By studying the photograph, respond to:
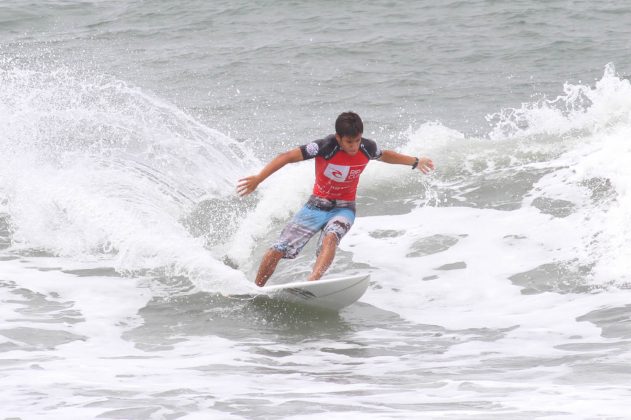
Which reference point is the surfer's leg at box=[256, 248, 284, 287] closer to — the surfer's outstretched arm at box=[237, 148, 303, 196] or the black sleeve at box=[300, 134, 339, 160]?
the surfer's outstretched arm at box=[237, 148, 303, 196]

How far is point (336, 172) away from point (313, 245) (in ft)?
8.33

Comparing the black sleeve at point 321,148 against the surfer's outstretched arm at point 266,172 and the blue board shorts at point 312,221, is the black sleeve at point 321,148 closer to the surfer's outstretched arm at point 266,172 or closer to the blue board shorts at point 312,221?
the surfer's outstretched arm at point 266,172

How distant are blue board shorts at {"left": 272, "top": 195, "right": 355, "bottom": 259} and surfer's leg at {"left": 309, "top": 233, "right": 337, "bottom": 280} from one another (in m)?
0.19

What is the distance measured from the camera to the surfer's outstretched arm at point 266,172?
8.05 meters

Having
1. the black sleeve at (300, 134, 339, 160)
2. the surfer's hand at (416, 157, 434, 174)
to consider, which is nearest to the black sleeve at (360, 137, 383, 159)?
the black sleeve at (300, 134, 339, 160)

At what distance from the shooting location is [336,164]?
8.56m

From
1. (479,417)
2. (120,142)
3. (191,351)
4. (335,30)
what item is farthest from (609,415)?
(335,30)

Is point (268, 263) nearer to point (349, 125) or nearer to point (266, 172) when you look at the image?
point (266, 172)

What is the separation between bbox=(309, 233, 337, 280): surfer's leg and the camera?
8.36 meters

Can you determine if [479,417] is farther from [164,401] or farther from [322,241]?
[322,241]

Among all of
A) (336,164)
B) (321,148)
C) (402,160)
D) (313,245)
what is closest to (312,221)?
(336,164)

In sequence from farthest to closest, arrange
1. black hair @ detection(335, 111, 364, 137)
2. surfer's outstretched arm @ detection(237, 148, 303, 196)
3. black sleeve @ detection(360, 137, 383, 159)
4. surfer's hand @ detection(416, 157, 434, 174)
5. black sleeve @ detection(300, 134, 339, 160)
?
surfer's hand @ detection(416, 157, 434, 174) < black sleeve @ detection(360, 137, 383, 159) < black sleeve @ detection(300, 134, 339, 160) < black hair @ detection(335, 111, 364, 137) < surfer's outstretched arm @ detection(237, 148, 303, 196)

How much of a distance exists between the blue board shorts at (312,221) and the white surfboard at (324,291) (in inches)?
17.6

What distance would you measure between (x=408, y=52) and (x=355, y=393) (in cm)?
1507
